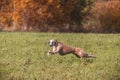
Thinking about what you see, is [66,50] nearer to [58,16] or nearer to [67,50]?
[67,50]

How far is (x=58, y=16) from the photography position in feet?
91.3

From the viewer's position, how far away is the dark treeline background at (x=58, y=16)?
27297 millimetres

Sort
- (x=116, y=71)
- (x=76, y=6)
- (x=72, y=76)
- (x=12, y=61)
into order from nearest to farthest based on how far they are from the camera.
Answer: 1. (x=72, y=76)
2. (x=116, y=71)
3. (x=12, y=61)
4. (x=76, y=6)

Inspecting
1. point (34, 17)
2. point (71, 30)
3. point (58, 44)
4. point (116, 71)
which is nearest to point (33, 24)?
point (34, 17)

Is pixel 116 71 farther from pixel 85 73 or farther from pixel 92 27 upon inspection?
pixel 92 27

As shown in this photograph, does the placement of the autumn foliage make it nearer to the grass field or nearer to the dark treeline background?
the dark treeline background

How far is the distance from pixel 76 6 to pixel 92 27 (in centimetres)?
195

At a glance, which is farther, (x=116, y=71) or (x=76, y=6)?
(x=76, y=6)

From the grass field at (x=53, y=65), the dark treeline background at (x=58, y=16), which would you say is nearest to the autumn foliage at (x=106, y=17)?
the dark treeline background at (x=58, y=16)

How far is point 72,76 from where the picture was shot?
10602mm

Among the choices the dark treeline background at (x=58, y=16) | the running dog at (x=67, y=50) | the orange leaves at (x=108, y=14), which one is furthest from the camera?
the orange leaves at (x=108, y=14)

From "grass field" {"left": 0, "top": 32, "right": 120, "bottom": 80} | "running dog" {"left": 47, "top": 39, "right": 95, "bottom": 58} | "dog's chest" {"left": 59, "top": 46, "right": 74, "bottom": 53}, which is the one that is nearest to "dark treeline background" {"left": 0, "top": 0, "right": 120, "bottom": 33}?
"grass field" {"left": 0, "top": 32, "right": 120, "bottom": 80}

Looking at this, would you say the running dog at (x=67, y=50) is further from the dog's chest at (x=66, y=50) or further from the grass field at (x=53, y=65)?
the grass field at (x=53, y=65)

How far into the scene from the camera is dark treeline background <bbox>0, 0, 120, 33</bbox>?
1075 inches
